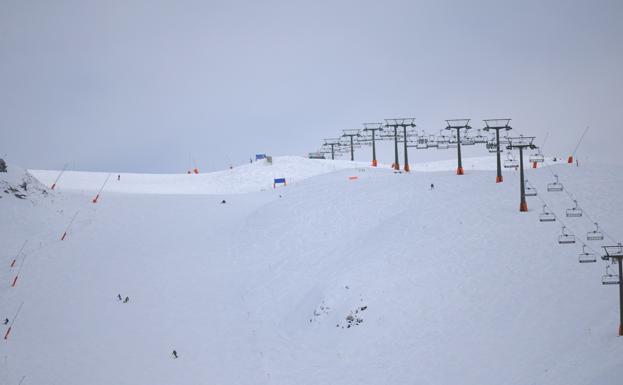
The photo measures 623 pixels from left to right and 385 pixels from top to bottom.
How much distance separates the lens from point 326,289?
39.3m

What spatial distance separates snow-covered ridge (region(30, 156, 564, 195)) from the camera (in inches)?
2817

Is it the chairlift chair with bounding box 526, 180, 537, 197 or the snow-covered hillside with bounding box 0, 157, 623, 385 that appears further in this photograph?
the chairlift chair with bounding box 526, 180, 537, 197

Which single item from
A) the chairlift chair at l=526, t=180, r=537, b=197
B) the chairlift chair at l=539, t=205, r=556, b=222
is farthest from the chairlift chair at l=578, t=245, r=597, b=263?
the chairlift chair at l=526, t=180, r=537, b=197

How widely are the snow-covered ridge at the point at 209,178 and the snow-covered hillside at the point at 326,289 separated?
12.2m

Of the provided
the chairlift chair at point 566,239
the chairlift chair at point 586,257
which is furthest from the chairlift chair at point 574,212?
the chairlift chair at point 586,257

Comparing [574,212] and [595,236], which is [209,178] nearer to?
[574,212]

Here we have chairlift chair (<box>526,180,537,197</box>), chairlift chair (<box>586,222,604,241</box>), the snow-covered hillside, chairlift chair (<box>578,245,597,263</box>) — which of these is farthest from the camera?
chairlift chair (<box>526,180,537,197</box>)

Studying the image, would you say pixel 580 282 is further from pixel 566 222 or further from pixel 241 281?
pixel 241 281

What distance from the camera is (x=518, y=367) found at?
27.8 metres

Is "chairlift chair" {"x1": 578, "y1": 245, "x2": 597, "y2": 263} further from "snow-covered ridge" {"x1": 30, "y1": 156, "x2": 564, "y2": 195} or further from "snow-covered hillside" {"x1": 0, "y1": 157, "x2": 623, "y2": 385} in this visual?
"snow-covered ridge" {"x1": 30, "y1": 156, "x2": 564, "y2": 195}

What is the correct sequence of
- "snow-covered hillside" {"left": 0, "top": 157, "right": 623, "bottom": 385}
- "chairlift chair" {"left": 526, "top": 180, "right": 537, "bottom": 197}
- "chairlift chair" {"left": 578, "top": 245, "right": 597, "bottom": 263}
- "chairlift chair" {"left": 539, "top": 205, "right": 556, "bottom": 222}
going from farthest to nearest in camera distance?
"chairlift chair" {"left": 526, "top": 180, "right": 537, "bottom": 197}, "chairlift chair" {"left": 539, "top": 205, "right": 556, "bottom": 222}, "chairlift chair" {"left": 578, "top": 245, "right": 597, "bottom": 263}, "snow-covered hillside" {"left": 0, "top": 157, "right": 623, "bottom": 385}

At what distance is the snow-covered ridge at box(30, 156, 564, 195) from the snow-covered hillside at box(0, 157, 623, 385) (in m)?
12.2

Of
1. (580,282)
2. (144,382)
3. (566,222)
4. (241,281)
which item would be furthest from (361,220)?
(144,382)

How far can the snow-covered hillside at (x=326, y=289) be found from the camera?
3078cm
